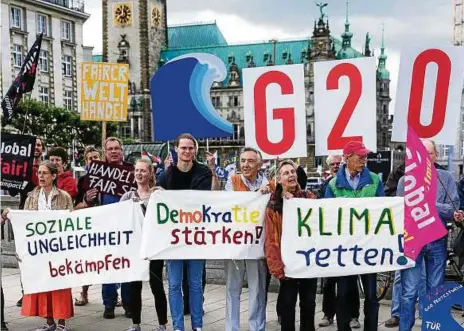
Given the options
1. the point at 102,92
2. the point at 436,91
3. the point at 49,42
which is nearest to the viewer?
the point at 436,91

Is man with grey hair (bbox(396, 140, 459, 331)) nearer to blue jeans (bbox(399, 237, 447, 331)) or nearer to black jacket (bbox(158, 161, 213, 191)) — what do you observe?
blue jeans (bbox(399, 237, 447, 331))

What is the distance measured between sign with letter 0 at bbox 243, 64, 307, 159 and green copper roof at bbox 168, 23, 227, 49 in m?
99.2

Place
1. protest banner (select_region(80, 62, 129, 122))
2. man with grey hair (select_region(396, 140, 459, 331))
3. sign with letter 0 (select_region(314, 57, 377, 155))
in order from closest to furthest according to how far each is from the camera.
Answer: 1. man with grey hair (select_region(396, 140, 459, 331))
2. sign with letter 0 (select_region(314, 57, 377, 155))
3. protest banner (select_region(80, 62, 129, 122))

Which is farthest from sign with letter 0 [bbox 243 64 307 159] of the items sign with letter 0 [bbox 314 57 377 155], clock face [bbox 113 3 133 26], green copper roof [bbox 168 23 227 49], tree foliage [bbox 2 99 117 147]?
green copper roof [bbox 168 23 227 49]

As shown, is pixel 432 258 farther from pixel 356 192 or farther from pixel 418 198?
pixel 418 198

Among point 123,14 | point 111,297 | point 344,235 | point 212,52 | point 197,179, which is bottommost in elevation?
point 111,297

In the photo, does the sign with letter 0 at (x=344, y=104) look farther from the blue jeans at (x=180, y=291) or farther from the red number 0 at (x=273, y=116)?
the blue jeans at (x=180, y=291)

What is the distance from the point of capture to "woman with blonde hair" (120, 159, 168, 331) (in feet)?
21.8

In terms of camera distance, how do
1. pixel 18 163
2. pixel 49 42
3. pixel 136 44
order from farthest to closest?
pixel 136 44 → pixel 49 42 → pixel 18 163

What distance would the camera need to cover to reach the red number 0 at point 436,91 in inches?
272

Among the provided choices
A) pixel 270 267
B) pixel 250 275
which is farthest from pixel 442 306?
pixel 250 275

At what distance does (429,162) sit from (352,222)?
0.88 m

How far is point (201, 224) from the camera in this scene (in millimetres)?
6441

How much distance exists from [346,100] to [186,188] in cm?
178
